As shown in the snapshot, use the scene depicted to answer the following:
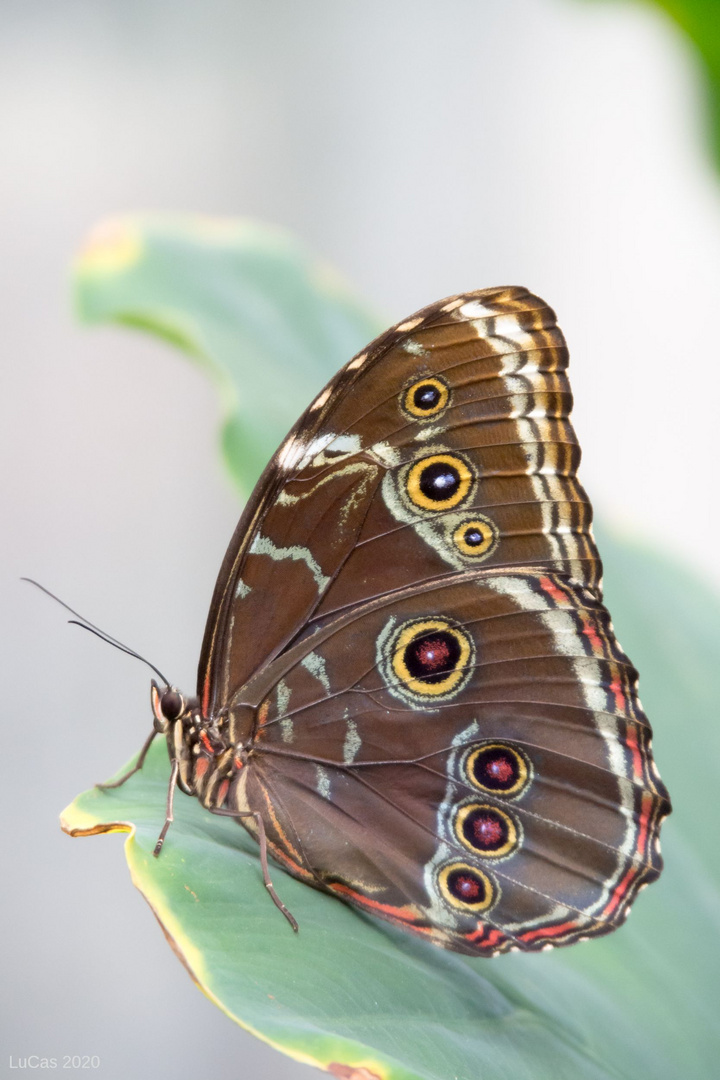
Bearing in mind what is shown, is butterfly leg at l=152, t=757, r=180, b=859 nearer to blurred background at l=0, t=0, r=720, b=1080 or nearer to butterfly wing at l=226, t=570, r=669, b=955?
butterfly wing at l=226, t=570, r=669, b=955

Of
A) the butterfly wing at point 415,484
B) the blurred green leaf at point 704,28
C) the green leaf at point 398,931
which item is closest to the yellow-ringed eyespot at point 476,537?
the butterfly wing at point 415,484

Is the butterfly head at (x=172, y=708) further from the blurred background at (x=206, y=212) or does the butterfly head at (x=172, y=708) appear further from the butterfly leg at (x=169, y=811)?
the blurred background at (x=206, y=212)

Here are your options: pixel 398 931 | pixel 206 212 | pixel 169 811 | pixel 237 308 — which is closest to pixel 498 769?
pixel 398 931

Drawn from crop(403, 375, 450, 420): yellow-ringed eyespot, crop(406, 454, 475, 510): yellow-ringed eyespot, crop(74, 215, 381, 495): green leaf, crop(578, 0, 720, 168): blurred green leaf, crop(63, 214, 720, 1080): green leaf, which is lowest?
crop(63, 214, 720, 1080): green leaf

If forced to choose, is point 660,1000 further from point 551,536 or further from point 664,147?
point 664,147

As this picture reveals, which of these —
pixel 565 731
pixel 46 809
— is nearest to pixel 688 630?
pixel 565 731

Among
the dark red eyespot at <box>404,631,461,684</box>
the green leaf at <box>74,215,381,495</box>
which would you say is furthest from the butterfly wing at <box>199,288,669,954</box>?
the green leaf at <box>74,215,381,495</box>
